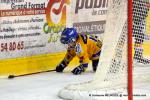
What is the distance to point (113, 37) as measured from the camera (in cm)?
475

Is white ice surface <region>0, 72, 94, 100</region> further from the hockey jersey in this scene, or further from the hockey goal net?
the hockey goal net

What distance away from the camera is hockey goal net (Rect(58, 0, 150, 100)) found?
15.4 ft

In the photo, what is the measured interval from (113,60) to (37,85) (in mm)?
1312

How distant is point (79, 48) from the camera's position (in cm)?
638

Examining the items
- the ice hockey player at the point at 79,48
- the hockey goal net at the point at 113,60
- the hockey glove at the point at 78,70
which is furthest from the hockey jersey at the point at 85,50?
the hockey goal net at the point at 113,60

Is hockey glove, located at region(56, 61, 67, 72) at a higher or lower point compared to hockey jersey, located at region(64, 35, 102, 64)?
lower

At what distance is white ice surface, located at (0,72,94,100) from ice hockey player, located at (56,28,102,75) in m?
0.14

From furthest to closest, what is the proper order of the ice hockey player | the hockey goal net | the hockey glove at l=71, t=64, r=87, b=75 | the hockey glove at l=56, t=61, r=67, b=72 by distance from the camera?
the hockey glove at l=56, t=61, r=67, b=72
the hockey glove at l=71, t=64, r=87, b=75
the ice hockey player
the hockey goal net

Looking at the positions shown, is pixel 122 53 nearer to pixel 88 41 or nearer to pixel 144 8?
pixel 144 8

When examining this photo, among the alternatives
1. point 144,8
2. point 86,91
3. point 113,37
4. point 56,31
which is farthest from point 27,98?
point 56,31

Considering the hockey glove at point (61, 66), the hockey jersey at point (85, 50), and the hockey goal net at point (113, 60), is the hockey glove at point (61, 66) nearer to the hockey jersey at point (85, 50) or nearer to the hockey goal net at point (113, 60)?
the hockey jersey at point (85, 50)

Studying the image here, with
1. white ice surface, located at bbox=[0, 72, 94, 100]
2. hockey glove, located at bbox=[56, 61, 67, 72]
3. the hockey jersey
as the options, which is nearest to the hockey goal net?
white ice surface, located at bbox=[0, 72, 94, 100]

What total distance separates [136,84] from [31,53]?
197 centimetres

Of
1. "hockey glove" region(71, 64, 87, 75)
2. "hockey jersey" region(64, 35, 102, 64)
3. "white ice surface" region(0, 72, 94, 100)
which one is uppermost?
"hockey jersey" region(64, 35, 102, 64)
